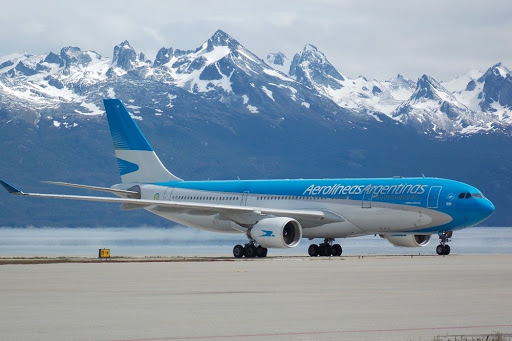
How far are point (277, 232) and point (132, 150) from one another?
15.3 metres

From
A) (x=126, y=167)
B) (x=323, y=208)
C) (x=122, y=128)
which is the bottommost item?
(x=323, y=208)

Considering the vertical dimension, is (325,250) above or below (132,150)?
below

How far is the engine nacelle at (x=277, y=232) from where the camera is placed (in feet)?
165

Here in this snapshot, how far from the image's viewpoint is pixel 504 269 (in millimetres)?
36344

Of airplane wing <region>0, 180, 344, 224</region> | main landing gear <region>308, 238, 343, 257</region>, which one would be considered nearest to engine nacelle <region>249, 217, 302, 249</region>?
airplane wing <region>0, 180, 344, 224</region>

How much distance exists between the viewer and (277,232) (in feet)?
165

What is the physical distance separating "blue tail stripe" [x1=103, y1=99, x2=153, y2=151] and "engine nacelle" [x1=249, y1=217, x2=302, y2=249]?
42.4 feet

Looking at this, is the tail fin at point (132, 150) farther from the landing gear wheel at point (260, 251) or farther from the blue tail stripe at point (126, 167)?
the landing gear wheel at point (260, 251)

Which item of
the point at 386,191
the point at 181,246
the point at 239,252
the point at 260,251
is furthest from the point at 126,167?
the point at 386,191

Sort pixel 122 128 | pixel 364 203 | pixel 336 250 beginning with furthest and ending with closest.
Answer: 1. pixel 122 128
2. pixel 336 250
3. pixel 364 203

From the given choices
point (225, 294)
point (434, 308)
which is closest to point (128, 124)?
point (225, 294)

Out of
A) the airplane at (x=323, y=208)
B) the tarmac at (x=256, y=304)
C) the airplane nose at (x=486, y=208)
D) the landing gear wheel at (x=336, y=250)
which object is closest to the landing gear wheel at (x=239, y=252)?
the airplane at (x=323, y=208)

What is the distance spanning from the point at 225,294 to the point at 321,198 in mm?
28933

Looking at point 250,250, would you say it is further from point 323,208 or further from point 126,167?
point 126,167
